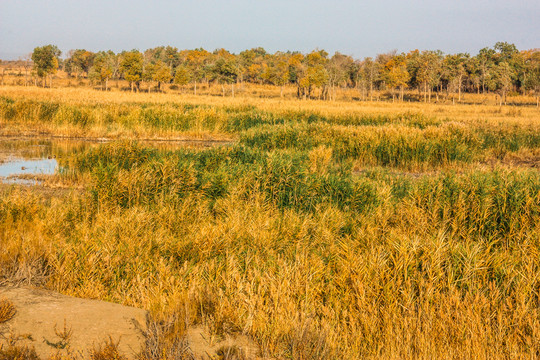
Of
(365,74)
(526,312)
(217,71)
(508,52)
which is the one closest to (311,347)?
(526,312)

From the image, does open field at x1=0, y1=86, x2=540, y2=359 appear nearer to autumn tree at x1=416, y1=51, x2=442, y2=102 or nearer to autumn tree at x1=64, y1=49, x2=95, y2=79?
autumn tree at x1=416, y1=51, x2=442, y2=102

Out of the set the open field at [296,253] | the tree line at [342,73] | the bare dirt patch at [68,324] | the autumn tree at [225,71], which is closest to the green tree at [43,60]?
the tree line at [342,73]

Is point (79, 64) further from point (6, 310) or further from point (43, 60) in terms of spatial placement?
point (6, 310)

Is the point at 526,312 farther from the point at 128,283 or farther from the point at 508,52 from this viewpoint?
the point at 508,52

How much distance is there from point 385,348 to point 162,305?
6.45ft

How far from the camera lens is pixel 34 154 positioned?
1806 centimetres

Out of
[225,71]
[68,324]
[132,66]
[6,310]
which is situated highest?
[132,66]

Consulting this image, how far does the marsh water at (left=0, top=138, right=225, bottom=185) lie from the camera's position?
13367mm

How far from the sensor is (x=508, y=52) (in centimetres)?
10381

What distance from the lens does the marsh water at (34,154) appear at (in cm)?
1337

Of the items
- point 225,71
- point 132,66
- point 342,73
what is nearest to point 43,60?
point 132,66

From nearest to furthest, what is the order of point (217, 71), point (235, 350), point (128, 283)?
1. point (235, 350)
2. point (128, 283)
3. point (217, 71)

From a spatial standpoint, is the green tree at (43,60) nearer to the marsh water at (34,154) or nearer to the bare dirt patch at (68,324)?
the marsh water at (34,154)

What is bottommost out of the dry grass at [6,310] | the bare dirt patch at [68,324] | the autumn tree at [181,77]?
the bare dirt patch at [68,324]
